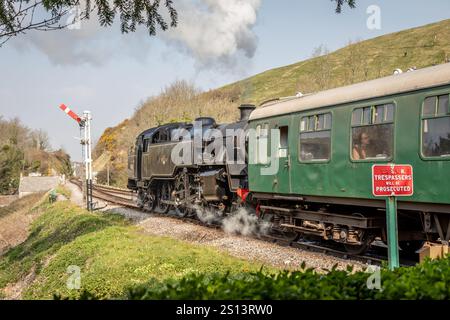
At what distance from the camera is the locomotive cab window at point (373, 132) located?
9.09 metres

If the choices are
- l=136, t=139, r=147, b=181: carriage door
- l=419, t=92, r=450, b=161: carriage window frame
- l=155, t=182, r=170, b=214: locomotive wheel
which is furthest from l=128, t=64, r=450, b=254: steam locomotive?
l=136, t=139, r=147, b=181: carriage door

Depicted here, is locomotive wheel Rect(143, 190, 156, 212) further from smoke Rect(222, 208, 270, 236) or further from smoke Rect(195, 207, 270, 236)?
smoke Rect(222, 208, 270, 236)

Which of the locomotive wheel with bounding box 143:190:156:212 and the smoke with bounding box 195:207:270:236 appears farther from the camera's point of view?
the locomotive wheel with bounding box 143:190:156:212

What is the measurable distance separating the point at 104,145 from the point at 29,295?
3461 inches

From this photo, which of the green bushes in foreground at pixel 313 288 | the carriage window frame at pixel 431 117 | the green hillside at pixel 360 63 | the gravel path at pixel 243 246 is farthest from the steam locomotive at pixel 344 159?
the green hillside at pixel 360 63

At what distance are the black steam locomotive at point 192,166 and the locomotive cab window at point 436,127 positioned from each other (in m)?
6.96

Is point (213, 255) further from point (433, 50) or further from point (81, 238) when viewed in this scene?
point (433, 50)

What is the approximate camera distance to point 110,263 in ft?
35.2

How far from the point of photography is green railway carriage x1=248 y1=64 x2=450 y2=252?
8320 mm

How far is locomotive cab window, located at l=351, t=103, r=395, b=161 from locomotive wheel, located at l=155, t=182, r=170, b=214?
12.6 m

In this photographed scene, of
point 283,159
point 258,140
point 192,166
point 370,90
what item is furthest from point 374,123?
point 192,166

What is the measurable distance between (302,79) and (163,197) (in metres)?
31.0
